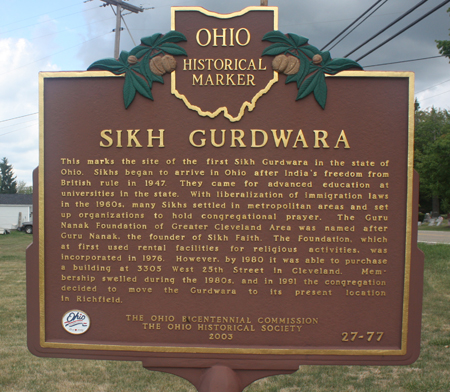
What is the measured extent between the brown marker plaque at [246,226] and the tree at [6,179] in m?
80.9

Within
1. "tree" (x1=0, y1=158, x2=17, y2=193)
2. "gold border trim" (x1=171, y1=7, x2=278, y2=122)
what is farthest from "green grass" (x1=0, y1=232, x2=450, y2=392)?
"tree" (x1=0, y1=158, x2=17, y2=193)

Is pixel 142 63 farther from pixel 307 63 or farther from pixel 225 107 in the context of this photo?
pixel 307 63

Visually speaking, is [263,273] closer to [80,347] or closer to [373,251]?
[373,251]

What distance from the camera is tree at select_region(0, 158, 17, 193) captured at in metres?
72.6

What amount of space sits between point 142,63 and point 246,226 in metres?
1.71

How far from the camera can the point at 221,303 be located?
3117 mm

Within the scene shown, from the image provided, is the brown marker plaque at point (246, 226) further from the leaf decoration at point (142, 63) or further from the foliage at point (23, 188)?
the foliage at point (23, 188)

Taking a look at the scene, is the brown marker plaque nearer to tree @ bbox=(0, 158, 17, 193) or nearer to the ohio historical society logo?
the ohio historical society logo

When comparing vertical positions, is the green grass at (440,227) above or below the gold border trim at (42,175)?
below

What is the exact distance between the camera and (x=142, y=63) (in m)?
3.17

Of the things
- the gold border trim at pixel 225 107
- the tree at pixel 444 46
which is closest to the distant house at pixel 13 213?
the tree at pixel 444 46

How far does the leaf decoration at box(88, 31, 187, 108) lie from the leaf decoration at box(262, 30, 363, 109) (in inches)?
32.0

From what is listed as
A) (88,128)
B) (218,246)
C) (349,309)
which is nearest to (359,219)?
(349,309)

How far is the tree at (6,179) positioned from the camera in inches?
2859
